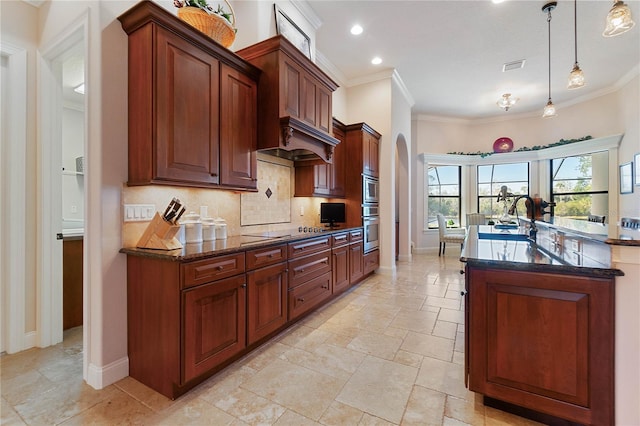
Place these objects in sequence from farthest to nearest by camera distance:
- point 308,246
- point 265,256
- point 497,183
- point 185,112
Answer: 1. point 497,183
2. point 308,246
3. point 265,256
4. point 185,112

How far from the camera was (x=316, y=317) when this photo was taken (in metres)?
3.06

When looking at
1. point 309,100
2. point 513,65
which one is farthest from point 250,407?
point 513,65

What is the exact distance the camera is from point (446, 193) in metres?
7.48

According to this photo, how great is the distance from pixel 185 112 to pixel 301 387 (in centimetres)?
209

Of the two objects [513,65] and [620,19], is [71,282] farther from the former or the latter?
[513,65]

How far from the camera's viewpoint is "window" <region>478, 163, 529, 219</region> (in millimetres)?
7023

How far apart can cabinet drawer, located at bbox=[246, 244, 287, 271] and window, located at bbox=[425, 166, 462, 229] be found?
232 inches

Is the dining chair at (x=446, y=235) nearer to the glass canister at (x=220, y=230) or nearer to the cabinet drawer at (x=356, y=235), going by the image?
the cabinet drawer at (x=356, y=235)

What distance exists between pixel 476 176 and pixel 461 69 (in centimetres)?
323

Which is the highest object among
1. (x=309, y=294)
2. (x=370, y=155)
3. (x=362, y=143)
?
(x=362, y=143)

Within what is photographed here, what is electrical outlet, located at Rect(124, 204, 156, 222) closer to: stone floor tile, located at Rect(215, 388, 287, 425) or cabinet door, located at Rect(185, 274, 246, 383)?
cabinet door, located at Rect(185, 274, 246, 383)

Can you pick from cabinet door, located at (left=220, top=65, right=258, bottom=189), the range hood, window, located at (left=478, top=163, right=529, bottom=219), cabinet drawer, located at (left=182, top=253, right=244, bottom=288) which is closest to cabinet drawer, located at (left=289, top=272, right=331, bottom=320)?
cabinet drawer, located at (left=182, top=253, right=244, bottom=288)

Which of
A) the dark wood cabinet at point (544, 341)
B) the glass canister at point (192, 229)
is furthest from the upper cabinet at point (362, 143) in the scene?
the dark wood cabinet at point (544, 341)

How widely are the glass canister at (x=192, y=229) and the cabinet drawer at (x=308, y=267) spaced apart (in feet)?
2.82
